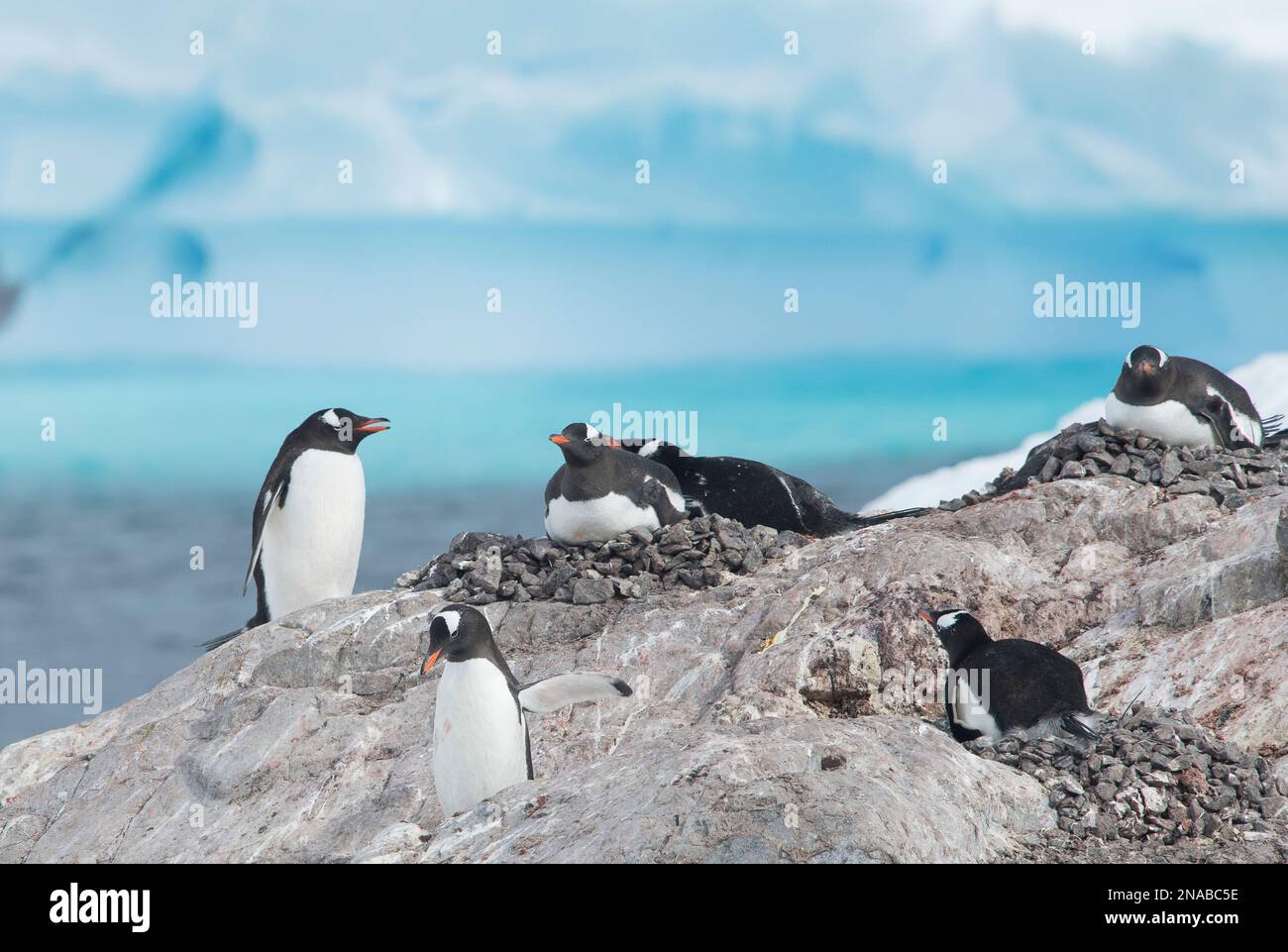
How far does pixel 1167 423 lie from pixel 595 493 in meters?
3.59

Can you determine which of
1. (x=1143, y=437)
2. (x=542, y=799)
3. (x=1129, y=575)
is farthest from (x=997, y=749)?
(x=1143, y=437)

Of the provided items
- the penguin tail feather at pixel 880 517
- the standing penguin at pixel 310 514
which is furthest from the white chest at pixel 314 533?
the penguin tail feather at pixel 880 517

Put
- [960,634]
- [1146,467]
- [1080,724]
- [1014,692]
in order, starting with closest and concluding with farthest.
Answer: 1. [1080,724]
2. [1014,692]
3. [960,634]
4. [1146,467]

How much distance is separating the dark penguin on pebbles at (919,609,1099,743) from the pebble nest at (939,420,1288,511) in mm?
2742

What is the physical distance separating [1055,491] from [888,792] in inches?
153

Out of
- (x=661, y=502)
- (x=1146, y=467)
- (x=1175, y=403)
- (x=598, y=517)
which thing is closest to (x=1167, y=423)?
(x=1175, y=403)

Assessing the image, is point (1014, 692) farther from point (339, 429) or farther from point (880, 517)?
point (339, 429)

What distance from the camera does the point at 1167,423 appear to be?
26.3 ft

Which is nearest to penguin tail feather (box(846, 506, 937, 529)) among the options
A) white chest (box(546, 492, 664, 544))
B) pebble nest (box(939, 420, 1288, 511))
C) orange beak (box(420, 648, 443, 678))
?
pebble nest (box(939, 420, 1288, 511))

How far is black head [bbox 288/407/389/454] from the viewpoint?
804 centimetres

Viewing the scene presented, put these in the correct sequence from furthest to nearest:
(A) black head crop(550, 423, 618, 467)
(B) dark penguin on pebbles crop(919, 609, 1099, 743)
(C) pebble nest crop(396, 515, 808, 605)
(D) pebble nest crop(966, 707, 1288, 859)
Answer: (A) black head crop(550, 423, 618, 467), (C) pebble nest crop(396, 515, 808, 605), (B) dark penguin on pebbles crop(919, 609, 1099, 743), (D) pebble nest crop(966, 707, 1288, 859)

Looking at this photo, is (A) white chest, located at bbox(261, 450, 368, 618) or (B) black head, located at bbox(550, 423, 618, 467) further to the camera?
(A) white chest, located at bbox(261, 450, 368, 618)

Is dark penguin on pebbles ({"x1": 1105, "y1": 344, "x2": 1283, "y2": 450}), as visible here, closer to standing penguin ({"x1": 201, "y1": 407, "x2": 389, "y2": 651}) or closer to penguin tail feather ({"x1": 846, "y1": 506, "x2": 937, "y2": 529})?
penguin tail feather ({"x1": 846, "y1": 506, "x2": 937, "y2": 529})
